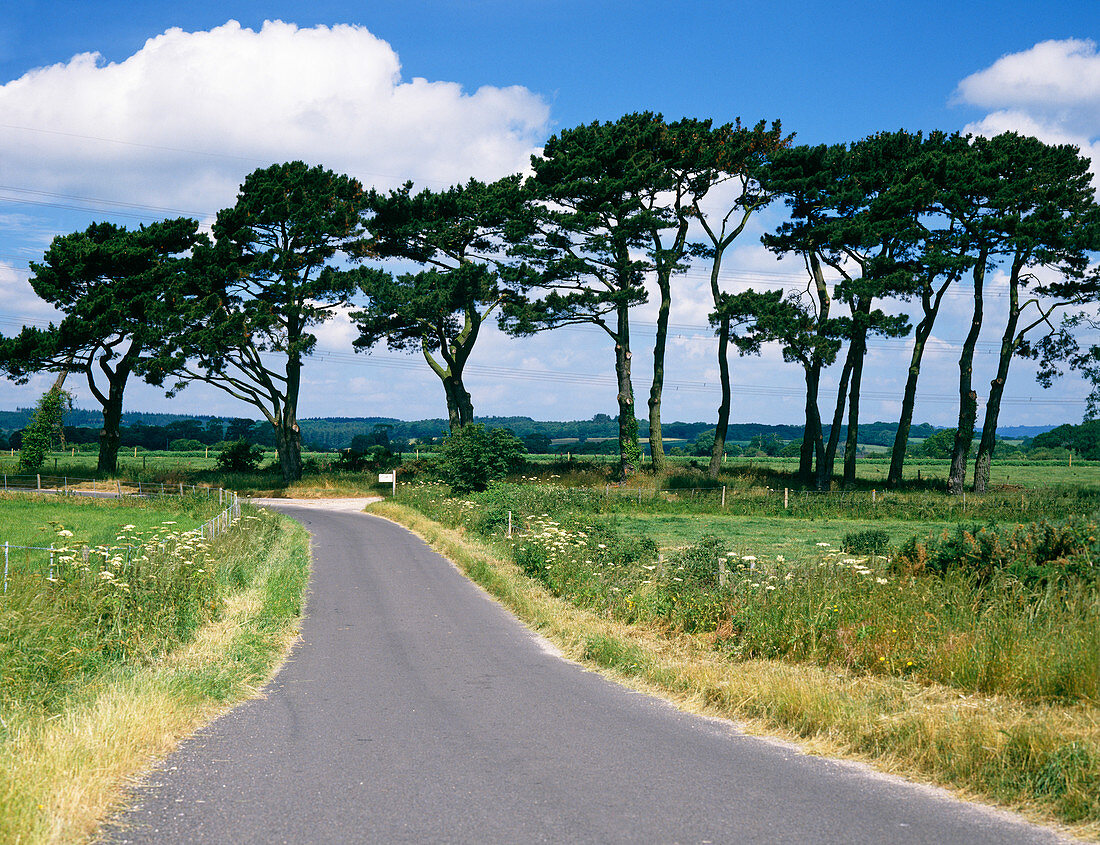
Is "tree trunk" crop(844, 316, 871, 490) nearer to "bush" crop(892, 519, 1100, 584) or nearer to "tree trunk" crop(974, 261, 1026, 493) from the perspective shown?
"tree trunk" crop(974, 261, 1026, 493)

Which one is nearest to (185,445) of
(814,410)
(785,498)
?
(814,410)

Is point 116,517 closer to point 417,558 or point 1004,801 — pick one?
point 417,558

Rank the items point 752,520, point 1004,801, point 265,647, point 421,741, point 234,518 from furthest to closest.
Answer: point 752,520, point 234,518, point 265,647, point 421,741, point 1004,801

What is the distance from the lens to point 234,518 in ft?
92.6

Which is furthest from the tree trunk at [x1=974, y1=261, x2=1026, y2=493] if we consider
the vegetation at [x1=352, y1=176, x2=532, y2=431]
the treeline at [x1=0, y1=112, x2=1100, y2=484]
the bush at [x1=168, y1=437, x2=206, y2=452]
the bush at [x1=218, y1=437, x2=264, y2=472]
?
the bush at [x1=168, y1=437, x2=206, y2=452]

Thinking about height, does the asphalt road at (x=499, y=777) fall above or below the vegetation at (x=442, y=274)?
below

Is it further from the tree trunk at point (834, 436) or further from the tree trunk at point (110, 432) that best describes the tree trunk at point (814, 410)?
the tree trunk at point (110, 432)

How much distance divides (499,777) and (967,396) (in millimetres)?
44177

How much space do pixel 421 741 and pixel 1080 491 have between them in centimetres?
4157

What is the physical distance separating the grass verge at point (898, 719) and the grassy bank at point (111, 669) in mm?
4834

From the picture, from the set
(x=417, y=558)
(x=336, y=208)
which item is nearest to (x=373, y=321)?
(x=336, y=208)

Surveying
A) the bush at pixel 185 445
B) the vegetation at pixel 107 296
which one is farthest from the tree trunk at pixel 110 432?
the bush at pixel 185 445

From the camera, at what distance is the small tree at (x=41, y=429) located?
A: 50269 mm

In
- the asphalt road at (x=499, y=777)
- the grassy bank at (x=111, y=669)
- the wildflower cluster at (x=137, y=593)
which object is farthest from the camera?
the wildflower cluster at (x=137, y=593)
